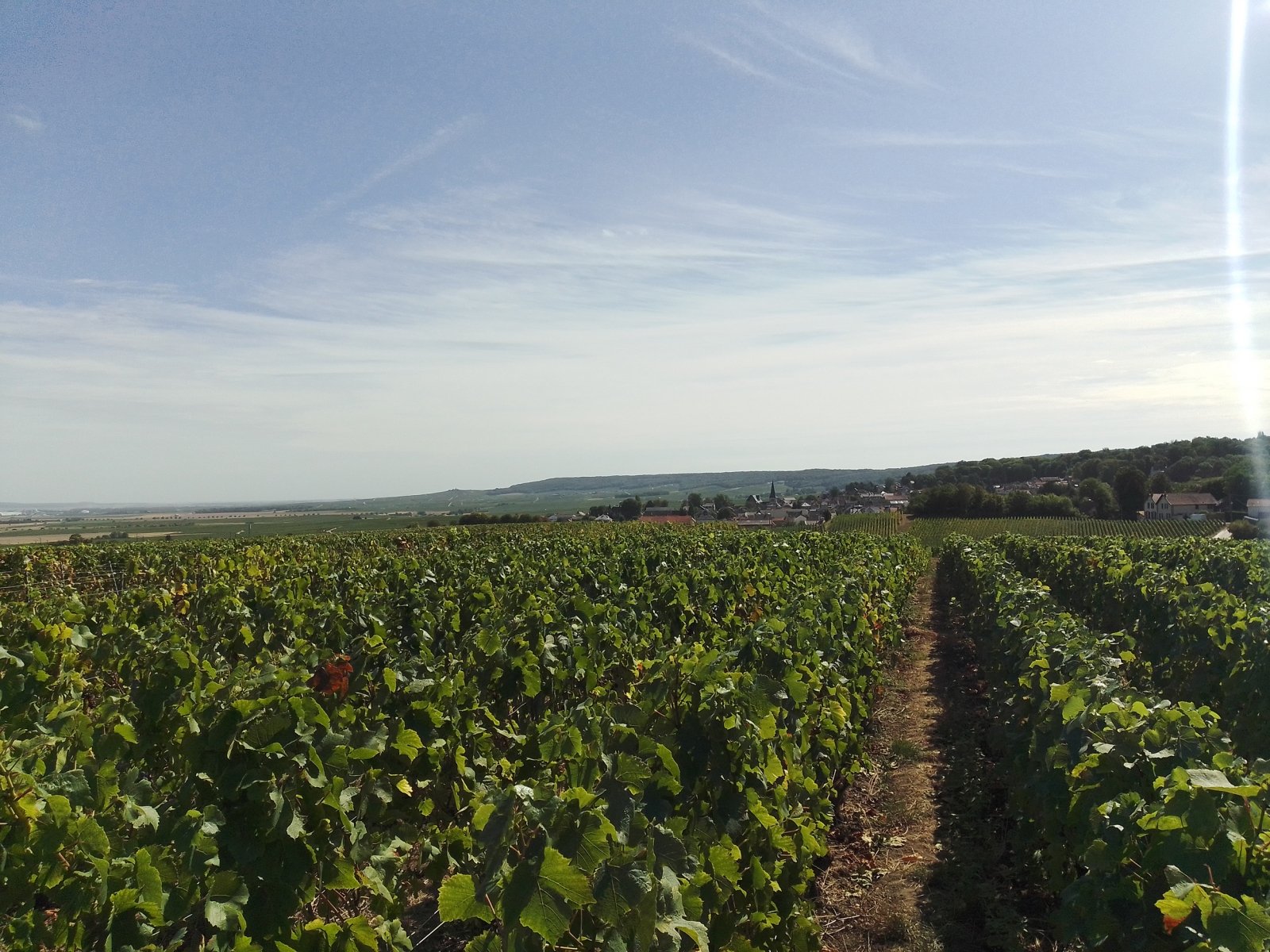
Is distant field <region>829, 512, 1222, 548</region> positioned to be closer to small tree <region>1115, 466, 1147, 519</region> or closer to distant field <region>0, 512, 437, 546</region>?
small tree <region>1115, 466, 1147, 519</region>

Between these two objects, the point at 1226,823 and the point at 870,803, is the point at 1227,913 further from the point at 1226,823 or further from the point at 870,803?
the point at 870,803

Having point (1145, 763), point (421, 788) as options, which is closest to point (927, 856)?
point (1145, 763)

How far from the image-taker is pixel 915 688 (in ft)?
37.8

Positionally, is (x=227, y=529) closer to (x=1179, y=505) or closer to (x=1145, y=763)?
(x=1145, y=763)

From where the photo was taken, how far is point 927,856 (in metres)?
5.86

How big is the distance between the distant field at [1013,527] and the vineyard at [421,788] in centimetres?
5203

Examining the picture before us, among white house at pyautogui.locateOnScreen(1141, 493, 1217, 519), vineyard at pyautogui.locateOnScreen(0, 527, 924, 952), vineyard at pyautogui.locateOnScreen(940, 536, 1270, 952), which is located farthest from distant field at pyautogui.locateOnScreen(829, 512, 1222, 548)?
vineyard at pyautogui.locateOnScreen(0, 527, 924, 952)

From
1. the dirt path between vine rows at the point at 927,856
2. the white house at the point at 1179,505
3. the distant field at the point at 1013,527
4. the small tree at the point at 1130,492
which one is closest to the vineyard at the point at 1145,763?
the dirt path between vine rows at the point at 927,856

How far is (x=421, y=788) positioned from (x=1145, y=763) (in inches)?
147

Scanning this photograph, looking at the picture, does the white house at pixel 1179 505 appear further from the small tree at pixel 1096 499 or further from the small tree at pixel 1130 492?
the small tree at pixel 1096 499

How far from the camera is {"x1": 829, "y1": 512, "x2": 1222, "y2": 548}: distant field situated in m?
58.8

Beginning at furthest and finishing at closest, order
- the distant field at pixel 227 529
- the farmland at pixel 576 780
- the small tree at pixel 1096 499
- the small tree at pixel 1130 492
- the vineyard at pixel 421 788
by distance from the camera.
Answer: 1. the small tree at pixel 1130 492
2. the small tree at pixel 1096 499
3. the distant field at pixel 227 529
4. the farmland at pixel 576 780
5. the vineyard at pixel 421 788

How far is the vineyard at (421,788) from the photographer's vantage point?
240 cm

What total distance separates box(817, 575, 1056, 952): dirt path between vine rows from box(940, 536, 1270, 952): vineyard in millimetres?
316
